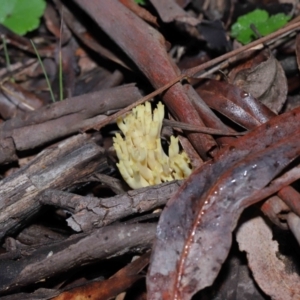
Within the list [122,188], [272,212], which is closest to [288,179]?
[272,212]

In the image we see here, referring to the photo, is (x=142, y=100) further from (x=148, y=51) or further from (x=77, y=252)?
(x=77, y=252)

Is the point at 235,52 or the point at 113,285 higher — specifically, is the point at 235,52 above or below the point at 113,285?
above

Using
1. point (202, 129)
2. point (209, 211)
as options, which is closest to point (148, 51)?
point (202, 129)

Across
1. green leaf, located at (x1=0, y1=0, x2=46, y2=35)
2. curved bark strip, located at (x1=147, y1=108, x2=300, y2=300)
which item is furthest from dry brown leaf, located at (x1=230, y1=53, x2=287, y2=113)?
green leaf, located at (x1=0, y1=0, x2=46, y2=35)

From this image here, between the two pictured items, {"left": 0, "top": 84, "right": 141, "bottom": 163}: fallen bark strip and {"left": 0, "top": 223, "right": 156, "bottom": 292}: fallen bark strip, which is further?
{"left": 0, "top": 84, "right": 141, "bottom": 163}: fallen bark strip

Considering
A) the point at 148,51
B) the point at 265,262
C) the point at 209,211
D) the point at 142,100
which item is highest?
the point at 148,51

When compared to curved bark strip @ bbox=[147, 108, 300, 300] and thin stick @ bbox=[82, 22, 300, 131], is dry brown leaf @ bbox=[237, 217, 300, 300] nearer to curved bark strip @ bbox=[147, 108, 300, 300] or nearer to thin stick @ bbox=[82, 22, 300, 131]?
curved bark strip @ bbox=[147, 108, 300, 300]

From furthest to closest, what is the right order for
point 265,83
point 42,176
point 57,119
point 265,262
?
point 57,119, point 265,83, point 42,176, point 265,262
